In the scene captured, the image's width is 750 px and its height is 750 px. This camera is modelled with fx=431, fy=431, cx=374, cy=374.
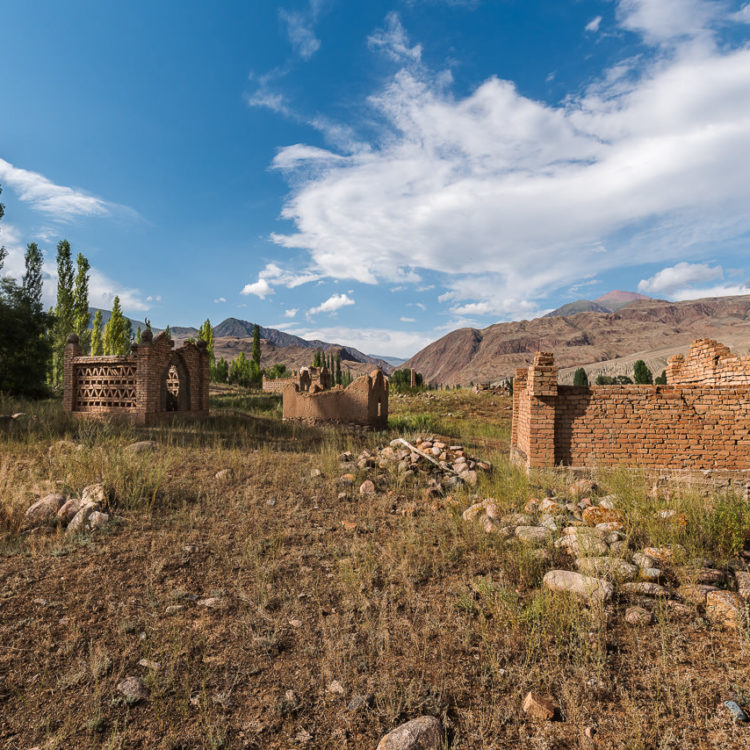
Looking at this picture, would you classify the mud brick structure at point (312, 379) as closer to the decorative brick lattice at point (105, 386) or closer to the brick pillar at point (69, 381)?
the decorative brick lattice at point (105, 386)

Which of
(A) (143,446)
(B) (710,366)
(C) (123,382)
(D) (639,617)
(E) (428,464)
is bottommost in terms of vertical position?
(D) (639,617)

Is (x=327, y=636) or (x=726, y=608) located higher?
(x=726, y=608)

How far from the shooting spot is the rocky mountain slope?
119 m

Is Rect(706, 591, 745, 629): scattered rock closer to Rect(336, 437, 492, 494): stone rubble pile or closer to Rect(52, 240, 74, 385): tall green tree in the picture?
Rect(336, 437, 492, 494): stone rubble pile

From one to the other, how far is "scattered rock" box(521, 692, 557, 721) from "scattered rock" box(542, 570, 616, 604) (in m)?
1.12

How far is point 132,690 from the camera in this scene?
265 centimetres

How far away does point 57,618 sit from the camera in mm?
3408

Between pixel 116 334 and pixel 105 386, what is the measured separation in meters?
30.5

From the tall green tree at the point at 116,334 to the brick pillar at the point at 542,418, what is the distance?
1543 inches

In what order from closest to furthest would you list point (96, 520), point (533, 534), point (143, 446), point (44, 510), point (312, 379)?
point (533, 534) < point (96, 520) < point (44, 510) < point (143, 446) < point (312, 379)

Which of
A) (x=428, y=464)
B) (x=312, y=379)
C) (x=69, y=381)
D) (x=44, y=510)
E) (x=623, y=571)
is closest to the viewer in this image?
(x=623, y=571)

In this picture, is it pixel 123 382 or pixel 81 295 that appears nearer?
pixel 123 382

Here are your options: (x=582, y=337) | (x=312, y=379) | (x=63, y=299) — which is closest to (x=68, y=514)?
(x=312, y=379)

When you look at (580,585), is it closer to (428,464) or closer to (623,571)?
(623,571)
